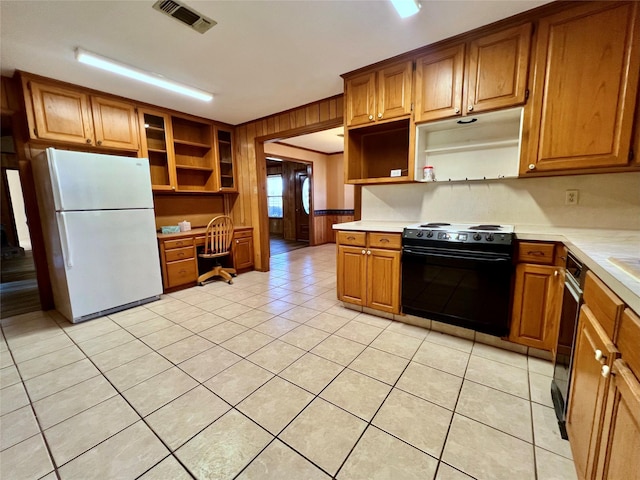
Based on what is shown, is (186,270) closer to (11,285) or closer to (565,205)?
(11,285)

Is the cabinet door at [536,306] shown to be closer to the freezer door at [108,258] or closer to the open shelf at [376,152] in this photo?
the open shelf at [376,152]

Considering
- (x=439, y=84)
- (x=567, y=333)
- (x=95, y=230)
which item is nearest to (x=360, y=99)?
(x=439, y=84)

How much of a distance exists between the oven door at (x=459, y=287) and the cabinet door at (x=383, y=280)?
0.08 m

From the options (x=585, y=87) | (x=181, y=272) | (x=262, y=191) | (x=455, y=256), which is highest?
(x=585, y=87)

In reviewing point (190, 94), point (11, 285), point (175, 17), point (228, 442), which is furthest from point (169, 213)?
point (228, 442)

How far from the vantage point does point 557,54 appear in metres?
1.79

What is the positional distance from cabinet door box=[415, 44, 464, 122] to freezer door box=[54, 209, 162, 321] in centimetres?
304

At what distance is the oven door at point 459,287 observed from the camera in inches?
76.3

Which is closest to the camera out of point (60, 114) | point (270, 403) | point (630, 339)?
point (630, 339)

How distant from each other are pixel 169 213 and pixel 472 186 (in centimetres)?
396

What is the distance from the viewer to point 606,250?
1.29 metres

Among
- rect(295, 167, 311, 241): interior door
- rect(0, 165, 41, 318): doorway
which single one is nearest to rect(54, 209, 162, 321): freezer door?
rect(0, 165, 41, 318): doorway

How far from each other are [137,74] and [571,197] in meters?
3.92

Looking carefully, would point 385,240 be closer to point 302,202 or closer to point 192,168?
point 192,168
